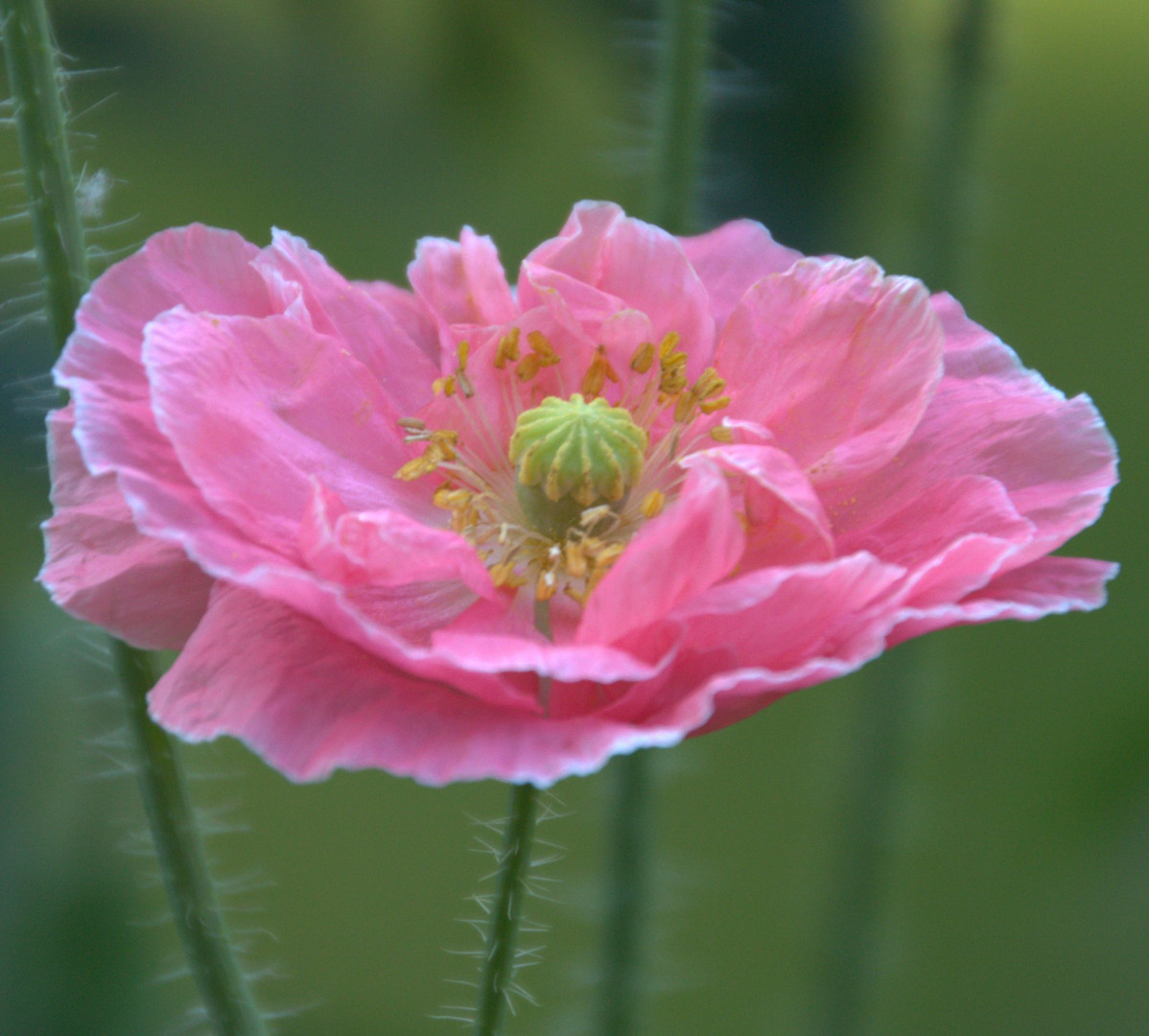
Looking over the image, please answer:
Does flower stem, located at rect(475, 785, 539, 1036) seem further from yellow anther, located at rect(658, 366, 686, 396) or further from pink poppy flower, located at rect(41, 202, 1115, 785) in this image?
yellow anther, located at rect(658, 366, 686, 396)

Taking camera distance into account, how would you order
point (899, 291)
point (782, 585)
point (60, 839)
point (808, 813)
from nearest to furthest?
1. point (782, 585)
2. point (899, 291)
3. point (60, 839)
4. point (808, 813)

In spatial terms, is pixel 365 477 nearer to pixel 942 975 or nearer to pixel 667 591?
pixel 667 591

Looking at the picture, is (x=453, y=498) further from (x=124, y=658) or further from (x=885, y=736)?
(x=885, y=736)

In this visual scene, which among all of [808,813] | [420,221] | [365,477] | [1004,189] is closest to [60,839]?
[365,477]

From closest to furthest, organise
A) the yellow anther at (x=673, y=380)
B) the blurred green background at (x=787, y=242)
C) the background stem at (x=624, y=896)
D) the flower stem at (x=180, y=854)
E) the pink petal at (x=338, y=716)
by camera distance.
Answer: the pink petal at (x=338, y=716), the flower stem at (x=180, y=854), the yellow anther at (x=673, y=380), the background stem at (x=624, y=896), the blurred green background at (x=787, y=242)

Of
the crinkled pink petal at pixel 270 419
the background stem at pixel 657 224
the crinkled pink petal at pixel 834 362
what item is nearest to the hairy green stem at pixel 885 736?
the background stem at pixel 657 224

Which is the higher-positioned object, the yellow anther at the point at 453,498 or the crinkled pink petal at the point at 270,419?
the crinkled pink petal at the point at 270,419

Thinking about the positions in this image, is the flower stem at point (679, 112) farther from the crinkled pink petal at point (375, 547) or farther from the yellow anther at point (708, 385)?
the crinkled pink petal at point (375, 547)
